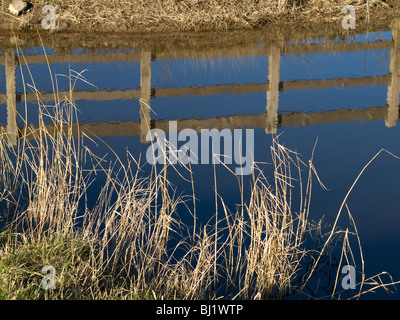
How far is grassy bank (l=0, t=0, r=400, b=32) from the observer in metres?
11.8

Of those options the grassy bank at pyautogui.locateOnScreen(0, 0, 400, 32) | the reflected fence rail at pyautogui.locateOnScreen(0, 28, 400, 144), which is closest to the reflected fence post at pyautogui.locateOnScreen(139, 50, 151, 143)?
the reflected fence rail at pyautogui.locateOnScreen(0, 28, 400, 144)

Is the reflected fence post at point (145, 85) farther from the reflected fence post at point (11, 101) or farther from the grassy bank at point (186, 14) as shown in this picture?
the grassy bank at point (186, 14)

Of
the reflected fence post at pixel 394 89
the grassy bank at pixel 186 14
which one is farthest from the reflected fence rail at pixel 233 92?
the grassy bank at pixel 186 14

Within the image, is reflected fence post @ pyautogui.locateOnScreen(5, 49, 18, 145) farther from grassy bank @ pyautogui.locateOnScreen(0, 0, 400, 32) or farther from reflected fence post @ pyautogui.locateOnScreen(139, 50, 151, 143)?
grassy bank @ pyautogui.locateOnScreen(0, 0, 400, 32)

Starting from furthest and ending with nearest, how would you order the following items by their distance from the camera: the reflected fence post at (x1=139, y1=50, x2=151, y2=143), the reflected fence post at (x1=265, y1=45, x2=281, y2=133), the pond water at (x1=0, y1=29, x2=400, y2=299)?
1. the reflected fence post at (x1=265, y1=45, x2=281, y2=133)
2. the reflected fence post at (x1=139, y1=50, x2=151, y2=143)
3. the pond water at (x1=0, y1=29, x2=400, y2=299)

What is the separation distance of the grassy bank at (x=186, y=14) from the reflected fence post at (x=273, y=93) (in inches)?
110

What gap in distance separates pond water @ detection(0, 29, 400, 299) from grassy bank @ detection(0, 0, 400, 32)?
99 cm

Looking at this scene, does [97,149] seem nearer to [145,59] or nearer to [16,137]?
[16,137]

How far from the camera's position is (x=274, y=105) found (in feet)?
26.5

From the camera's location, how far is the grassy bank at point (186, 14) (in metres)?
11.8

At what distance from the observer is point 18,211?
523cm

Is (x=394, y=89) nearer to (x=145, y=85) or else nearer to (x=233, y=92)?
(x=233, y=92)

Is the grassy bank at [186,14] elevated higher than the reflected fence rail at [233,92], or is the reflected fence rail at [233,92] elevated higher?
the grassy bank at [186,14]

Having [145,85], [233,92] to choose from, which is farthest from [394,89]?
[145,85]
